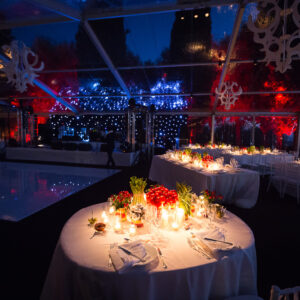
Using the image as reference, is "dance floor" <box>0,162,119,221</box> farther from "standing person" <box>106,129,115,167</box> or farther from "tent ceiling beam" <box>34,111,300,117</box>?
"tent ceiling beam" <box>34,111,300,117</box>

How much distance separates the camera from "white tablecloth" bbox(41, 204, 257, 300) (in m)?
1.16

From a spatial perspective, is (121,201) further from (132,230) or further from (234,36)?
(234,36)

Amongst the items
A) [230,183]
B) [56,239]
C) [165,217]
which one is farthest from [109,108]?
[165,217]

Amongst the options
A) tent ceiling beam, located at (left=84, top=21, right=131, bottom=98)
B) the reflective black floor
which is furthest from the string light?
the reflective black floor

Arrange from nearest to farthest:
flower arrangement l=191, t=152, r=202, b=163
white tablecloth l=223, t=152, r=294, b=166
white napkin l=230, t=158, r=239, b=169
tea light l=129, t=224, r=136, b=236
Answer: tea light l=129, t=224, r=136, b=236 < white napkin l=230, t=158, r=239, b=169 < flower arrangement l=191, t=152, r=202, b=163 < white tablecloth l=223, t=152, r=294, b=166

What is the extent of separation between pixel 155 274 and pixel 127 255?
0.21m

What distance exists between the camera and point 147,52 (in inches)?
325

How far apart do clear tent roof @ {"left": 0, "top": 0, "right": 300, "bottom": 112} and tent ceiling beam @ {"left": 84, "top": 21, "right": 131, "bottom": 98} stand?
0.41ft

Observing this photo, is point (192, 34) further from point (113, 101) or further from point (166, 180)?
point (113, 101)

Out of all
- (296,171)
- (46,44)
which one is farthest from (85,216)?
(46,44)

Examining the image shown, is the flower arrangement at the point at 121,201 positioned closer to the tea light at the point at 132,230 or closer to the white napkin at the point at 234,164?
the tea light at the point at 132,230

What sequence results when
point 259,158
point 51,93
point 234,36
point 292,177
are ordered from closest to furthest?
point 292,177 → point 234,36 → point 259,158 → point 51,93

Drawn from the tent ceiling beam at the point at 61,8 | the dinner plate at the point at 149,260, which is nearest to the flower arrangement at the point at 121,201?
the dinner plate at the point at 149,260

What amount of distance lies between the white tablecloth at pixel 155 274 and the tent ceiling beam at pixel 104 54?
7.34 metres
